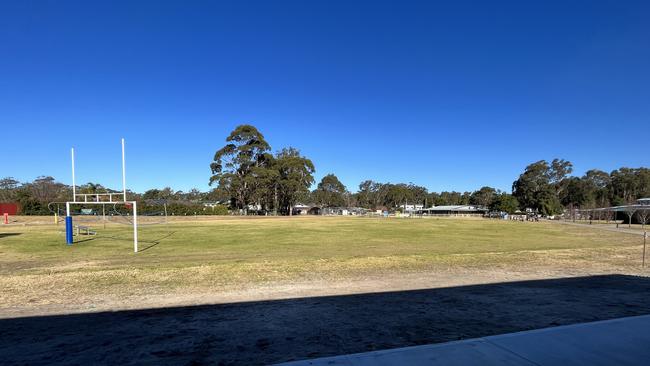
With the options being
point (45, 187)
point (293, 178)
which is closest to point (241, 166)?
point (293, 178)

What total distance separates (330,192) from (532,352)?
159 m

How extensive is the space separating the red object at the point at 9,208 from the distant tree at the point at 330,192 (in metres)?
107

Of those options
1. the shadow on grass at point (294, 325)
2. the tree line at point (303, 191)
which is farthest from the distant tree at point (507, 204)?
the shadow on grass at point (294, 325)

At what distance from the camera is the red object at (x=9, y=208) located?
65688mm

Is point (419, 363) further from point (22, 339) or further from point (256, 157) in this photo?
point (256, 157)

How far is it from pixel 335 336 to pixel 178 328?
233 centimetres

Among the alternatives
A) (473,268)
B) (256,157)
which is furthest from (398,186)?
(473,268)

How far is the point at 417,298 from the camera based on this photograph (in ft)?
25.4

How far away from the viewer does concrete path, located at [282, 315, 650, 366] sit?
371 centimetres

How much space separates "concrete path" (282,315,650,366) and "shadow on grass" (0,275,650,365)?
0.86 metres

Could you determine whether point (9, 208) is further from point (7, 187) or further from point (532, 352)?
point (532, 352)

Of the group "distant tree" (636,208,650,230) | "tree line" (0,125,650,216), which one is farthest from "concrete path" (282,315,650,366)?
"distant tree" (636,208,650,230)

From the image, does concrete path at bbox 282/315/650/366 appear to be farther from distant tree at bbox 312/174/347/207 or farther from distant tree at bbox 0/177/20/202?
distant tree at bbox 312/174/347/207

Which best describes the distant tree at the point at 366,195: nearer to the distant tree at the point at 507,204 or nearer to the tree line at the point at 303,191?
the tree line at the point at 303,191
